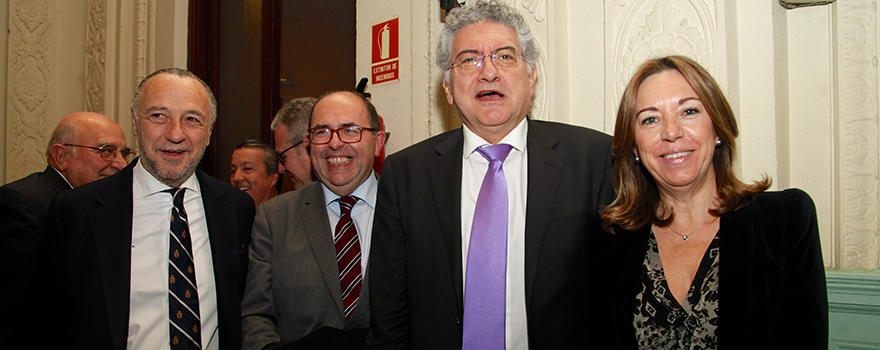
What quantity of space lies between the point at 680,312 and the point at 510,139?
736 mm

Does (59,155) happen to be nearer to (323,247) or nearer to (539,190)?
(323,247)

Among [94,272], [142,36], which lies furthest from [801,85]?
[142,36]

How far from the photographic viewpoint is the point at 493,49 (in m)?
1.68

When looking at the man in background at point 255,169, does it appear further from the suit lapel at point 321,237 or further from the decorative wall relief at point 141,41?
the decorative wall relief at point 141,41

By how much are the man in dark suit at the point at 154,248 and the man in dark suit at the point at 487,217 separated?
2.40ft

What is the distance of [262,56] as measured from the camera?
416cm

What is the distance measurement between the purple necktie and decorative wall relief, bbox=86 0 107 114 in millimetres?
4946

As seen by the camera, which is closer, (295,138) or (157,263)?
(157,263)

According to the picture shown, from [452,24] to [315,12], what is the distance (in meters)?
2.66

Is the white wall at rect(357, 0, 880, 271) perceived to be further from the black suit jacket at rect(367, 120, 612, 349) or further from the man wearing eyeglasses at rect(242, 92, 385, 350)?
the man wearing eyeglasses at rect(242, 92, 385, 350)

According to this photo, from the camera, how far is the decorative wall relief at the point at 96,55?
4973 mm

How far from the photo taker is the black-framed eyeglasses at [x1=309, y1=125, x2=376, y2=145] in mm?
2205

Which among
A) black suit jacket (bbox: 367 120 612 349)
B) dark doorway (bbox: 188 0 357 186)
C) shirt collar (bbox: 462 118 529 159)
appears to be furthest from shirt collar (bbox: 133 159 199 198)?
dark doorway (bbox: 188 0 357 186)

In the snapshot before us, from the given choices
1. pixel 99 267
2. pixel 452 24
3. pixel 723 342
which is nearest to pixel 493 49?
pixel 452 24
